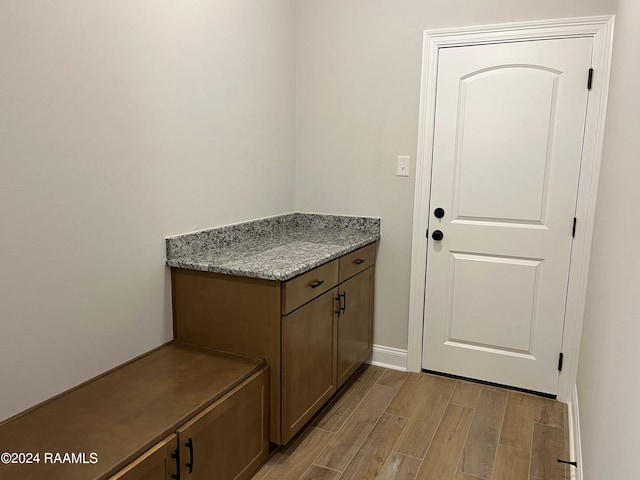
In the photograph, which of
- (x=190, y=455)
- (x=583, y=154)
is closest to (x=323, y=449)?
(x=190, y=455)

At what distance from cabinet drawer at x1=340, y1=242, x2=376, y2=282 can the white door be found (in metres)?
0.35

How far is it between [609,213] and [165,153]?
182cm

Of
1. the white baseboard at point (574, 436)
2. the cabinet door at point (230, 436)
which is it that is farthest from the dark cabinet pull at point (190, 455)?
the white baseboard at point (574, 436)

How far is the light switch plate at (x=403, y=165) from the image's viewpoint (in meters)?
2.89

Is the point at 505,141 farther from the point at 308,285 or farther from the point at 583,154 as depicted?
the point at 308,285

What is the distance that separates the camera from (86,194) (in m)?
1.73

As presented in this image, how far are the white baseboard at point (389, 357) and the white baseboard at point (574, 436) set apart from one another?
0.96 m

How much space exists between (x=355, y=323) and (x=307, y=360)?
62cm

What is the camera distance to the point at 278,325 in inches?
78.9

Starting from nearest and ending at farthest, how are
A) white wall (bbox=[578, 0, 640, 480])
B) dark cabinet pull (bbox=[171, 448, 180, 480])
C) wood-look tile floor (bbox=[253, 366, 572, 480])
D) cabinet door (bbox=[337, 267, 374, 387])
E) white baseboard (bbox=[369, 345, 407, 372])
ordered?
white wall (bbox=[578, 0, 640, 480]) → dark cabinet pull (bbox=[171, 448, 180, 480]) → wood-look tile floor (bbox=[253, 366, 572, 480]) → cabinet door (bbox=[337, 267, 374, 387]) → white baseboard (bbox=[369, 345, 407, 372])

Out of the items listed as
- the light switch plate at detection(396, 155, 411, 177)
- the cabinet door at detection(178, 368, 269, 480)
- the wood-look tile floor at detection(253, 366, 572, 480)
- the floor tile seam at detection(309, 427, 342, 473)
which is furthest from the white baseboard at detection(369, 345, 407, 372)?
the cabinet door at detection(178, 368, 269, 480)

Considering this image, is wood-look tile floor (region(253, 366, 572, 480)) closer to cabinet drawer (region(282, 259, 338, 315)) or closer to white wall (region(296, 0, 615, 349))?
white wall (region(296, 0, 615, 349))

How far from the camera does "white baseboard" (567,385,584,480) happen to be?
1.99m

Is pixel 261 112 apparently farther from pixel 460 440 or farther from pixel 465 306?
pixel 460 440
